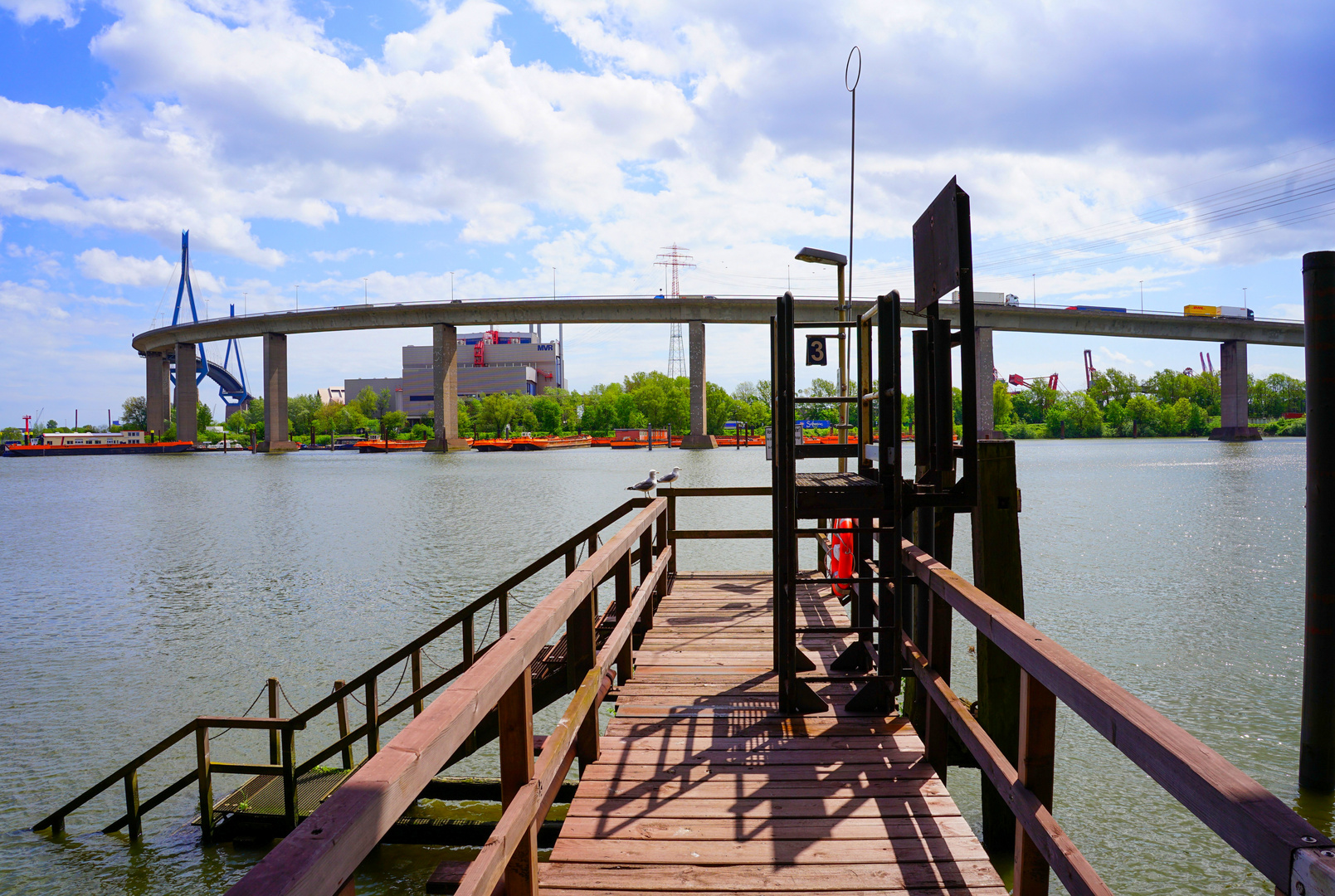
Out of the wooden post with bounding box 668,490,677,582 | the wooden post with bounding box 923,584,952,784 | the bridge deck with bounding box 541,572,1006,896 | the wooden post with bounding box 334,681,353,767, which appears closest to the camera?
the bridge deck with bounding box 541,572,1006,896

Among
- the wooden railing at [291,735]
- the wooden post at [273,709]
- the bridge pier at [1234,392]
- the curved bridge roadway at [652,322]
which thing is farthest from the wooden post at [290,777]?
the bridge pier at [1234,392]

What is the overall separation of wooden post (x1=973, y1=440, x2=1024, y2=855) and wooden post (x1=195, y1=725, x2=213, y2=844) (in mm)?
6745

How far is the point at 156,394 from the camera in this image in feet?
358

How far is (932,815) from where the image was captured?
368cm

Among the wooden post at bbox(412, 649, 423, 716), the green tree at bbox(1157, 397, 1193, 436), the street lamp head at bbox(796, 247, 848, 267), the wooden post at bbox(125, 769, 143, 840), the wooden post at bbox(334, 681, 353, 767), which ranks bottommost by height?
the wooden post at bbox(125, 769, 143, 840)

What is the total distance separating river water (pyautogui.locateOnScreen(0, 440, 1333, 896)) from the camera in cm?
753

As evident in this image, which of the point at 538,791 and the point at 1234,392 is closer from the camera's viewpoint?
the point at 538,791

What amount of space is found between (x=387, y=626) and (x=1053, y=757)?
534 inches

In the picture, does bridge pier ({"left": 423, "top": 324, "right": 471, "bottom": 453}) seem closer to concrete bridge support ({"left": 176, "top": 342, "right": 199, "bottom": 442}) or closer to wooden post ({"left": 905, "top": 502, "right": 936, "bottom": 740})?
concrete bridge support ({"left": 176, "top": 342, "right": 199, "bottom": 442})

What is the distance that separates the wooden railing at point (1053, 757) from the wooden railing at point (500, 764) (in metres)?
1.58

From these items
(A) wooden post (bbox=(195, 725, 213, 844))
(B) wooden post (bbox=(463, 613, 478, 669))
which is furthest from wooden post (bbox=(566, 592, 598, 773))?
(A) wooden post (bbox=(195, 725, 213, 844))

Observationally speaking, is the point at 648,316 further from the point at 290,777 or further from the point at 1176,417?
the point at 1176,417

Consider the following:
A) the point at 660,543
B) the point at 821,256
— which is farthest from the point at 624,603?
the point at 821,256

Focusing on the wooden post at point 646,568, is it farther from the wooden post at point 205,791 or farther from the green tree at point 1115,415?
the green tree at point 1115,415
